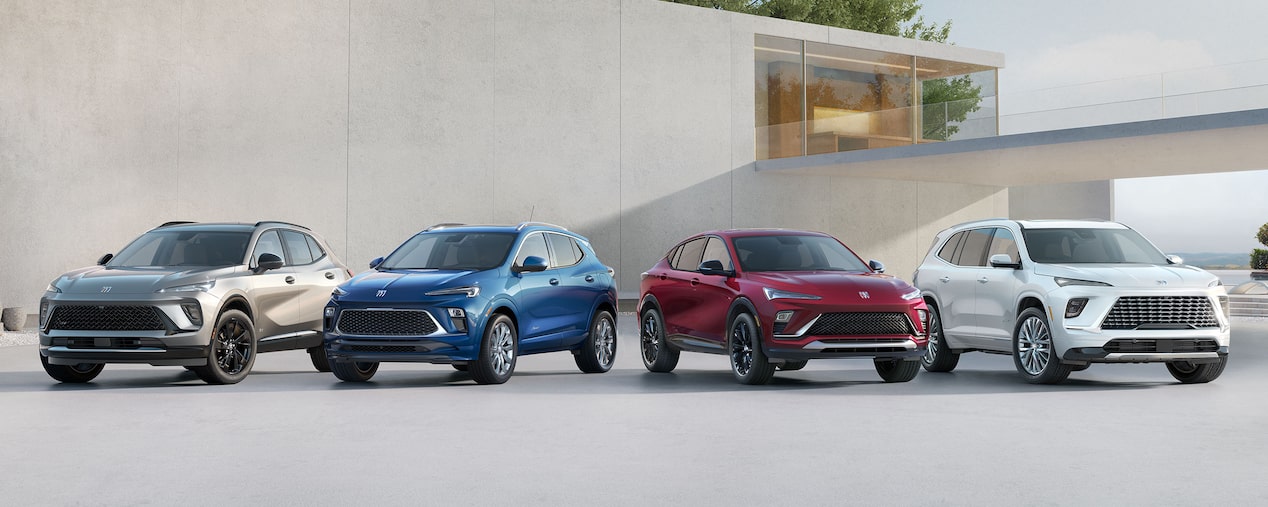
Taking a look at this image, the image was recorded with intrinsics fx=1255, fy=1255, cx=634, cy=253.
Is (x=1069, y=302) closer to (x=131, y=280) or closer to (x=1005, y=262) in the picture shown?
(x=1005, y=262)

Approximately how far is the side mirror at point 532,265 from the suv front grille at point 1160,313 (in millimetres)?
5965

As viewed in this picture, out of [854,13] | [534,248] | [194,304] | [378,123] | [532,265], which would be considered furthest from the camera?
[854,13]

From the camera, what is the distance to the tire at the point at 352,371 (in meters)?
13.6

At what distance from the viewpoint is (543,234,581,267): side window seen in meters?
14.9

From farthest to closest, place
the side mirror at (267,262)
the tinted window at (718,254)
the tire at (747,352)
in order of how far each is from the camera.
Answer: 1. the tinted window at (718,254)
2. the side mirror at (267,262)
3. the tire at (747,352)

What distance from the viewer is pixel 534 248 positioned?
48.0 ft

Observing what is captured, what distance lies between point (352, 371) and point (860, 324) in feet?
18.0

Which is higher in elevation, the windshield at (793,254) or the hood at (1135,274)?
the windshield at (793,254)

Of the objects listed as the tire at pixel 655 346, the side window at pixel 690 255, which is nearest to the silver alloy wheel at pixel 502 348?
the tire at pixel 655 346

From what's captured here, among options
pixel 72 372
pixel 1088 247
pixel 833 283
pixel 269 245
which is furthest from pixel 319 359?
pixel 1088 247

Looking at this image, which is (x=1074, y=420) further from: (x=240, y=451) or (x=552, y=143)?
(x=552, y=143)

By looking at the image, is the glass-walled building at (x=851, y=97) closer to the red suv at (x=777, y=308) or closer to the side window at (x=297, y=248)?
the red suv at (x=777, y=308)

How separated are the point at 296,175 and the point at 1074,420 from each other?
21.7 m

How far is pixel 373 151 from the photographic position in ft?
97.0
